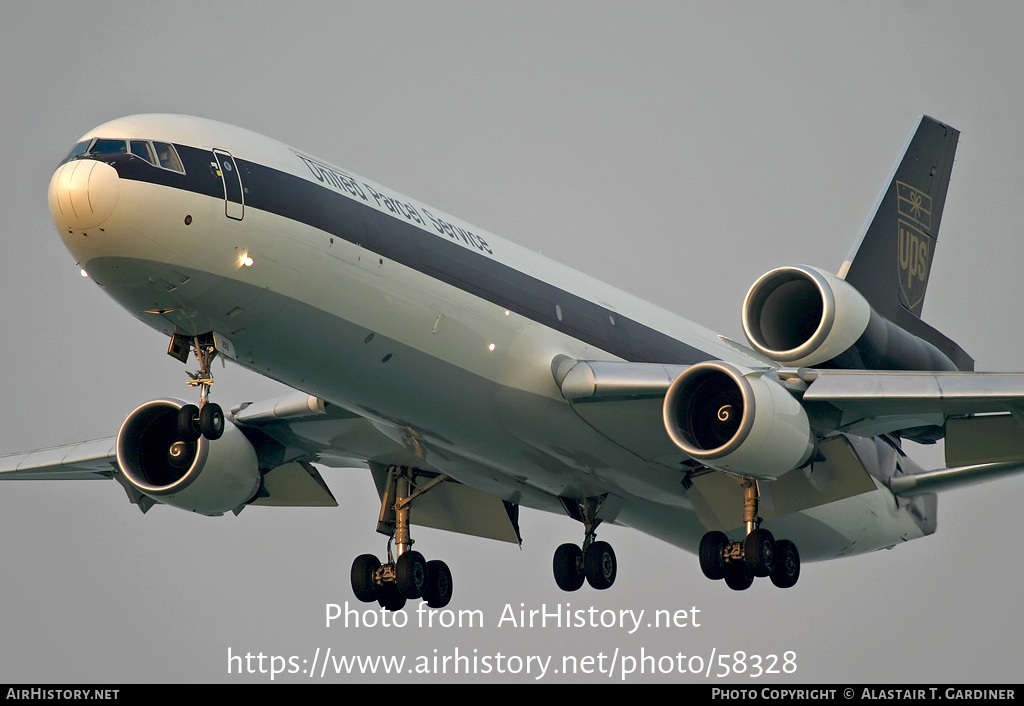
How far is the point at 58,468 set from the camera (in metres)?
28.1

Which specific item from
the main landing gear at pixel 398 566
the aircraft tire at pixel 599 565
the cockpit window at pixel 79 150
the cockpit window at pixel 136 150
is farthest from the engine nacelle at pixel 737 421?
the cockpit window at pixel 79 150

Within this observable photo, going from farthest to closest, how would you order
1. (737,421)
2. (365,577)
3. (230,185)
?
(365,577)
(737,421)
(230,185)

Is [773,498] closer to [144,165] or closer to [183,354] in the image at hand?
[183,354]

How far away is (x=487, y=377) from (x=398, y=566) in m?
5.86

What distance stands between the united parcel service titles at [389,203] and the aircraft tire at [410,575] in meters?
6.62

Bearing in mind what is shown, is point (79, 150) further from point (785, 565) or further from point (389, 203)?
point (785, 565)

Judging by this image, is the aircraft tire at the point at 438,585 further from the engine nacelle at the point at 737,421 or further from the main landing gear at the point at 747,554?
the engine nacelle at the point at 737,421

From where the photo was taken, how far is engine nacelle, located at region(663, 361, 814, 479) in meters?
20.9

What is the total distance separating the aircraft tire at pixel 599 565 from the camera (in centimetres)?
2547

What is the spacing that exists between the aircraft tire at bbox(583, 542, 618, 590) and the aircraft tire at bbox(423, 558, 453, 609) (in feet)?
8.68

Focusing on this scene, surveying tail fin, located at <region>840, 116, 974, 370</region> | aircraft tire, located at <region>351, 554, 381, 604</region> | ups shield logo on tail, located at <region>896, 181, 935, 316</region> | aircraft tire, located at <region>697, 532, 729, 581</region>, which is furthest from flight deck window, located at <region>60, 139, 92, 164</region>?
ups shield logo on tail, located at <region>896, 181, 935, 316</region>

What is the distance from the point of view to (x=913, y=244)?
27.8 metres

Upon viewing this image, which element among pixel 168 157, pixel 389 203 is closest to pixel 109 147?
pixel 168 157

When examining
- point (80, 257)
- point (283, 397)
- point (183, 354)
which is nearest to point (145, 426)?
point (283, 397)
